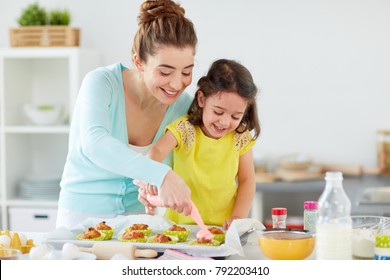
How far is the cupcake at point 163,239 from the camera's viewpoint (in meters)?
1.63

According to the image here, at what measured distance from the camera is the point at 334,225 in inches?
55.4

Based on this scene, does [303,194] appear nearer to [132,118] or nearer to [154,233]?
[132,118]

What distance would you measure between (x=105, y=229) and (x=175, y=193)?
229mm

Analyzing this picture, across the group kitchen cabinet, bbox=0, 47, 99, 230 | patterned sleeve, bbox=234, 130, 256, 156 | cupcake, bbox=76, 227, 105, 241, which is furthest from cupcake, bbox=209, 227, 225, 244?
kitchen cabinet, bbox=0, 47, 99, 230

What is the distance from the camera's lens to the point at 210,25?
4.10 meters

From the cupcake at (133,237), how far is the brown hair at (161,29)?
532 millimetres

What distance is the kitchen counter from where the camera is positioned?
3270 mm

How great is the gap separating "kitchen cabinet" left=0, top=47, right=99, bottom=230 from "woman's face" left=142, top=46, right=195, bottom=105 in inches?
77.2

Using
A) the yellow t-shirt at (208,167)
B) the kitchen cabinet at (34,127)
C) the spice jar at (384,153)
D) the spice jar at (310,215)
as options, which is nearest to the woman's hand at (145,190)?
the yellow t-shirt at (208,167)

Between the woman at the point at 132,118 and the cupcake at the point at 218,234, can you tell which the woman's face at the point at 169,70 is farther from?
the cupcake at the point at 218,234

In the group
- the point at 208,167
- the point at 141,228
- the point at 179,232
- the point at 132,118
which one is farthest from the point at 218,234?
the point at 132,118

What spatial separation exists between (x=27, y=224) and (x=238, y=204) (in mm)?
2083

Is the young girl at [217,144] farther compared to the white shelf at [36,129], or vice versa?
the white shelf at [36,129]

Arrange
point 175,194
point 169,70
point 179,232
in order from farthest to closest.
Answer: point 169,70 → point 179,232 → point 175,194
